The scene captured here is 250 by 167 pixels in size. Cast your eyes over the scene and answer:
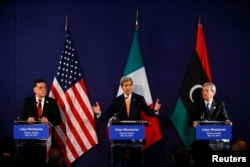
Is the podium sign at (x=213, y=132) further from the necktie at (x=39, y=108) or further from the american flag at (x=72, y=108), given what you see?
the necktie at (x=39, y=108)

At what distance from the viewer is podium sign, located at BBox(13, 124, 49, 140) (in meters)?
6.55

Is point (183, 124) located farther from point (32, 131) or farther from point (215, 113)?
point (32, 131)

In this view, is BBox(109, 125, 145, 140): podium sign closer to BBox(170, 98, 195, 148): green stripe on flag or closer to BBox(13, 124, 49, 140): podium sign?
BBox(13, 124, 49, 140): podium sign

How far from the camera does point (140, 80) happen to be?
809 cm

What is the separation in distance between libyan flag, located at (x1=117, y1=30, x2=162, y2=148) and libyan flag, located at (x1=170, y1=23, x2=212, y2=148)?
0.40m

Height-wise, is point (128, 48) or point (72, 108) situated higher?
point (128, 48)

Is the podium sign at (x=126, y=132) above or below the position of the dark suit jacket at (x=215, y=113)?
below

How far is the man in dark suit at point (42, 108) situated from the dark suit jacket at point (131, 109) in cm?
72

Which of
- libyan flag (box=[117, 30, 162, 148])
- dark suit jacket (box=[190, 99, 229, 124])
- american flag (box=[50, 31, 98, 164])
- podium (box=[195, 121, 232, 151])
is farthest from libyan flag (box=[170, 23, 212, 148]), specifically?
american flag (box=[50, 31, 98, 164])

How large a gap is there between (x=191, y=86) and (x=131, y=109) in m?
1.30

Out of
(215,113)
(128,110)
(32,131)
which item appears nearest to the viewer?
(32,131)

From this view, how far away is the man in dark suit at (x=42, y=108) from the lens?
722 centimetres

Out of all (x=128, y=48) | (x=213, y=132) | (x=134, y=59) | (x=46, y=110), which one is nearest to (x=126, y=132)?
(x=213, y=132)

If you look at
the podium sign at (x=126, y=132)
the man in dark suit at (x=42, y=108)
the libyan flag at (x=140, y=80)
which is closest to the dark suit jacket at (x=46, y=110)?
the man in dark suit at (x=42, y=108)
